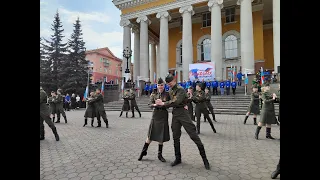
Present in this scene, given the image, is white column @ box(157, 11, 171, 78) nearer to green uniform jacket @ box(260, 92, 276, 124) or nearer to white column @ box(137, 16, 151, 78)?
white column @ box(137, 16, 151, 78)

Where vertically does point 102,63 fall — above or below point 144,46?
above

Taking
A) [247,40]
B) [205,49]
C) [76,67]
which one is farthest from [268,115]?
[76,67]

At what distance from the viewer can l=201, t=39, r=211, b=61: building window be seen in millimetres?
29141

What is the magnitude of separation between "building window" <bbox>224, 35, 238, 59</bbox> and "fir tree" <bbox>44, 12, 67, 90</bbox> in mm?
22914

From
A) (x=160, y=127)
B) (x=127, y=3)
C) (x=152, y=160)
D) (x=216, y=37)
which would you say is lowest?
(x=152, y=160)

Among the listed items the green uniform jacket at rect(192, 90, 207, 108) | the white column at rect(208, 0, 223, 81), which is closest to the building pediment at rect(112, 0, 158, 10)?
the white column at rect(208, 0, 223, 81)

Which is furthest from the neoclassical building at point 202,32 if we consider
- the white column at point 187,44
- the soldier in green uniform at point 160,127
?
the soldier in green uniform at point 160,127

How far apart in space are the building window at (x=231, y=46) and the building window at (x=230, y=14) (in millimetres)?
2180

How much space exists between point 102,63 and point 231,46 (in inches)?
1247

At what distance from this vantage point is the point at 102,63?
49.1m

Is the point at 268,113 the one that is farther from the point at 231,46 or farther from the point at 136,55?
the point at 136,55
